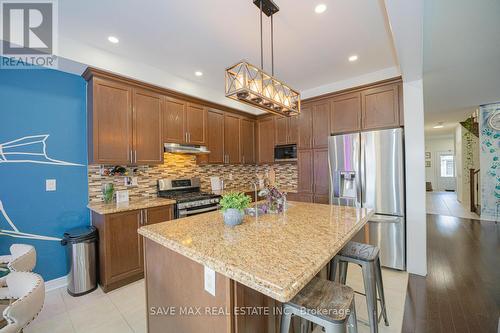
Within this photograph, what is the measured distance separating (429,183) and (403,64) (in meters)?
11.8

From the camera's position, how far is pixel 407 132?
2.81m

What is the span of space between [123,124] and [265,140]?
8.77ft

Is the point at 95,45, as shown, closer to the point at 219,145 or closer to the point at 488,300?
the point at 219,145

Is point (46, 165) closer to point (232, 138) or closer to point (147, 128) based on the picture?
point (147, 128)

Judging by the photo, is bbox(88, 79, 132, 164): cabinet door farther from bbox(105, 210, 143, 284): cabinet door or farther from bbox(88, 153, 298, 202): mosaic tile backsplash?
bbox(105, 210, 143, 284): cabinet door

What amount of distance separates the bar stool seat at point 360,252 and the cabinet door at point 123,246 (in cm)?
230

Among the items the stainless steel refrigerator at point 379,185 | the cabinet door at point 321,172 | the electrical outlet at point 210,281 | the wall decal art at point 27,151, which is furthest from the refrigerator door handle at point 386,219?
the wall decal art at point 27,151

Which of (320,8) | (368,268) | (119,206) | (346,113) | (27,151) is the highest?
(320,8)

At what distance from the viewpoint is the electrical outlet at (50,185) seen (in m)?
2.55

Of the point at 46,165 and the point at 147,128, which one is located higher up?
the point at 147,128

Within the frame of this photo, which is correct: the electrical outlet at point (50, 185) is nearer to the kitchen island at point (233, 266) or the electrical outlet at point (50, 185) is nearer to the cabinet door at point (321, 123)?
the kitchen island at point (233, 266)

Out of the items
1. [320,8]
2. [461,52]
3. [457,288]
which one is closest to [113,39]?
[320,8]

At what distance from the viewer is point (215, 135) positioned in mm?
3982

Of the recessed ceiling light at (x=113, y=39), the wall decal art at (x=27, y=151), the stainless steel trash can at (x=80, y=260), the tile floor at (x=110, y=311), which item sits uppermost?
the recessed ceiling light at (x=113, y=39)
